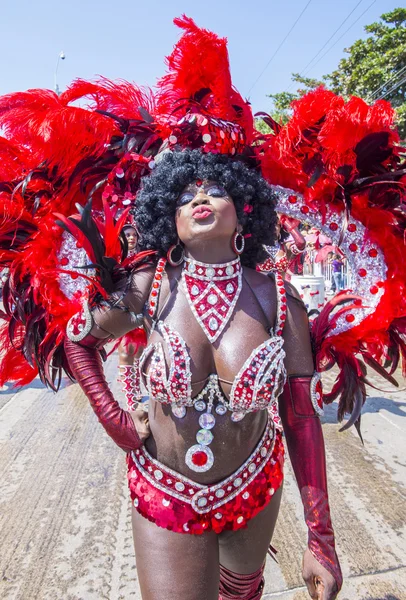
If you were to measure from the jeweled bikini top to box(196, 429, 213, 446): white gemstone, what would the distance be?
74 mm

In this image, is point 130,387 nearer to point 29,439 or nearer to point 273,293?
point 29,439

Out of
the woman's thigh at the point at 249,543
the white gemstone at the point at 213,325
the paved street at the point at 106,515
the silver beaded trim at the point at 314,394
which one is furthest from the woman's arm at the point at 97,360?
the paved street at the point at 106,515

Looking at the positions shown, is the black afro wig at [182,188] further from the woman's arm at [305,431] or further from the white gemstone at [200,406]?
the white gemstone at [200,406]

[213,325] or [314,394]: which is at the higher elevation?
[213,325]

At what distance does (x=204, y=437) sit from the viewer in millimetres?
1479

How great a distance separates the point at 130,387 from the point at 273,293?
8.25 feet

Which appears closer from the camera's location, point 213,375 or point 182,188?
point 213,375

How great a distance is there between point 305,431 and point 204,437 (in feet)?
1.20

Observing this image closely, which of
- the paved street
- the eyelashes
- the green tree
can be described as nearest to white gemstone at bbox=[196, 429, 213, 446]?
the eyelashes

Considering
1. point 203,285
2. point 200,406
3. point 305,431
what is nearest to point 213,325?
point 203,285

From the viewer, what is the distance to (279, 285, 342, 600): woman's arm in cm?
153

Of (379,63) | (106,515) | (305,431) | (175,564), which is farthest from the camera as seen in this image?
(379,63)

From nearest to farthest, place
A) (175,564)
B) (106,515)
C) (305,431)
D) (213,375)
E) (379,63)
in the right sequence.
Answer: (175,564) → (213,375) → (305,431) → (106,515) → (379,63)

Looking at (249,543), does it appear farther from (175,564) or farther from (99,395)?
(99,395)
